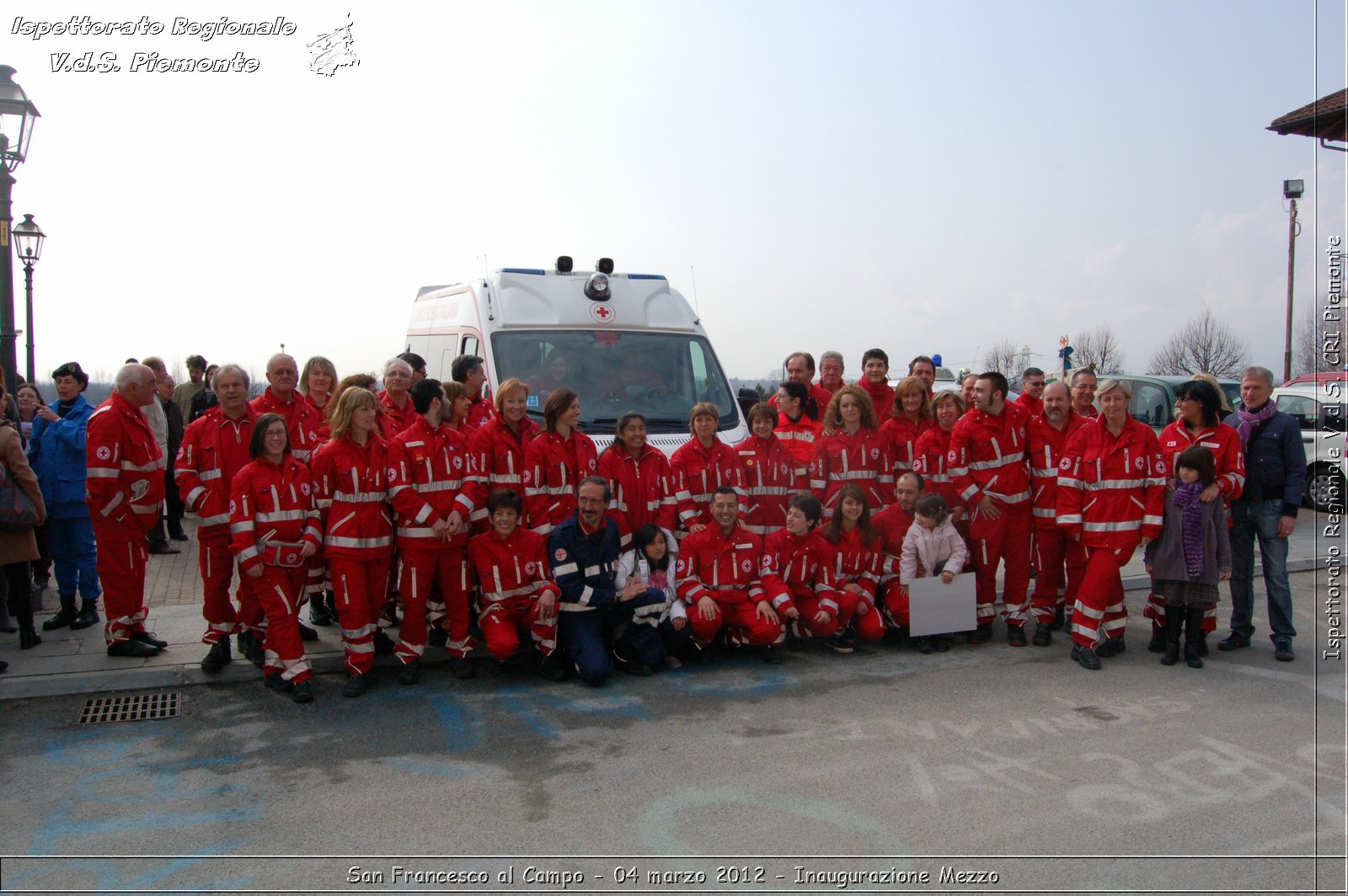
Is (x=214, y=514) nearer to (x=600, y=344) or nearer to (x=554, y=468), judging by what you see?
(x=554, y=468)

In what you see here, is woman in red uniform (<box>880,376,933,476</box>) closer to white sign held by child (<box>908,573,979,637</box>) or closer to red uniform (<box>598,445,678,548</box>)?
white sign held by child (<box>908,573,979,637</box>)

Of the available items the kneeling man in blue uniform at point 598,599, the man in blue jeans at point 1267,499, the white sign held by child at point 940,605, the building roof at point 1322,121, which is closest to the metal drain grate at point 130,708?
the kneeling man in blue uniform at point 598,599

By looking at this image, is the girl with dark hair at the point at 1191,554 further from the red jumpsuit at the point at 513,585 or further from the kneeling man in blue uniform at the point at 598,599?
the red jumpsuit at the point at 513,585

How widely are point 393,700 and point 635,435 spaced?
7.93 feet

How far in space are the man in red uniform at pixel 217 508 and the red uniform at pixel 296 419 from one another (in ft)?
1.17

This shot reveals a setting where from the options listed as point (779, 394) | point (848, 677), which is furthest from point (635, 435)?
point (848, 677)

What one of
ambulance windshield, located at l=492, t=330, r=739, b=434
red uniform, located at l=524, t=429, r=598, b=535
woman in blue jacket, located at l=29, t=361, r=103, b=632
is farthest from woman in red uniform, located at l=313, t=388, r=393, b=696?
woman in blue jacket, located at l=29, t=361, r=103, b=632

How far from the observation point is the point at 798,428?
804 cm

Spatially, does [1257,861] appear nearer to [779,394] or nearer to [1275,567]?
[1275,567]

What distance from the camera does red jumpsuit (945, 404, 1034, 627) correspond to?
7.30 metres

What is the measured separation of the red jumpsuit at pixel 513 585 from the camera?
20.8 feet

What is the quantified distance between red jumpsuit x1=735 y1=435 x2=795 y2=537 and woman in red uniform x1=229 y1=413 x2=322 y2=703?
3149mm

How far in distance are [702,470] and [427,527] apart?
2.08 meters

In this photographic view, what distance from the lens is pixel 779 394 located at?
815cm
